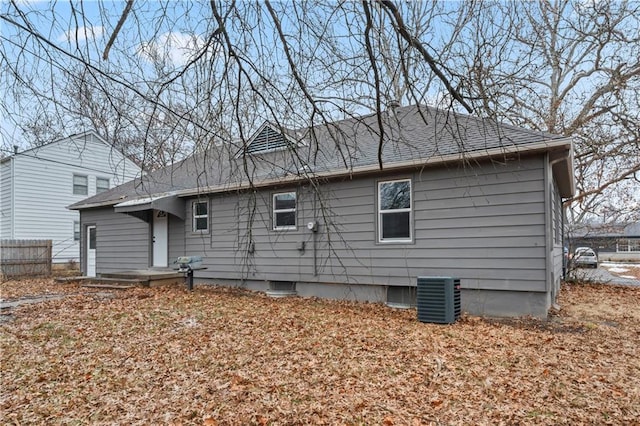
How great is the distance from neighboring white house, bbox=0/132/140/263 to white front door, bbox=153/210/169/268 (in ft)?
19.6

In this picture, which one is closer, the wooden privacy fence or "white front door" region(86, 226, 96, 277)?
"white front door" region(86, 226, 96, 277)

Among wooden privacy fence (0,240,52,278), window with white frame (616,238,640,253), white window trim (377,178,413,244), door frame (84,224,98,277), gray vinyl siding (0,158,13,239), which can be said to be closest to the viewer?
white window trim (377,178,413,244)

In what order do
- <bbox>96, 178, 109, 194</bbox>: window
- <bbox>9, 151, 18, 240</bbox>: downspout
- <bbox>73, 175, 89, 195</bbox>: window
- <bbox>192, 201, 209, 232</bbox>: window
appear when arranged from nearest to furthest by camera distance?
1. <bbox>192, 201, 209, 232</bbox>: window
2. <bbox>9, 151, 18, 240</bbox>: downspout
3. <bbox>73, 175, 89, 195</bbox>: window
4. <bbox>96, 178, 109, 194</bbox>: window

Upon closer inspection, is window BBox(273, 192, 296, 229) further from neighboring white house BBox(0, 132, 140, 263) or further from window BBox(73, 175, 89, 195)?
window BBox(73, 175, 89, 195)

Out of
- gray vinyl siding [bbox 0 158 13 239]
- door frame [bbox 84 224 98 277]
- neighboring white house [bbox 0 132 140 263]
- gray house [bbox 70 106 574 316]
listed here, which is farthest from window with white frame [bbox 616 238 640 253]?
gray vinyl siding [bbox 0 158 13 239]

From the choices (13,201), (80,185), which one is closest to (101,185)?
(80,185)

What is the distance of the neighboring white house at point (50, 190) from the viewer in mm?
18219

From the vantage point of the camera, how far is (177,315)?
6.95m

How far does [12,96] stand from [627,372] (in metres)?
6.47

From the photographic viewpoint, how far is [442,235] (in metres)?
7.91

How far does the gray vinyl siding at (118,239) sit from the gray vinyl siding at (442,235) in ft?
17.0

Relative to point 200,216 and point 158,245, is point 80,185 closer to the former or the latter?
point 158,245

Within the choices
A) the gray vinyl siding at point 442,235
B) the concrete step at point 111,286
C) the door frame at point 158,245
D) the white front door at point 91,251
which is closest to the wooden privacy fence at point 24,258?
the white front door at point 91,251

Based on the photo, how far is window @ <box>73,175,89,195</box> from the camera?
20.0m
